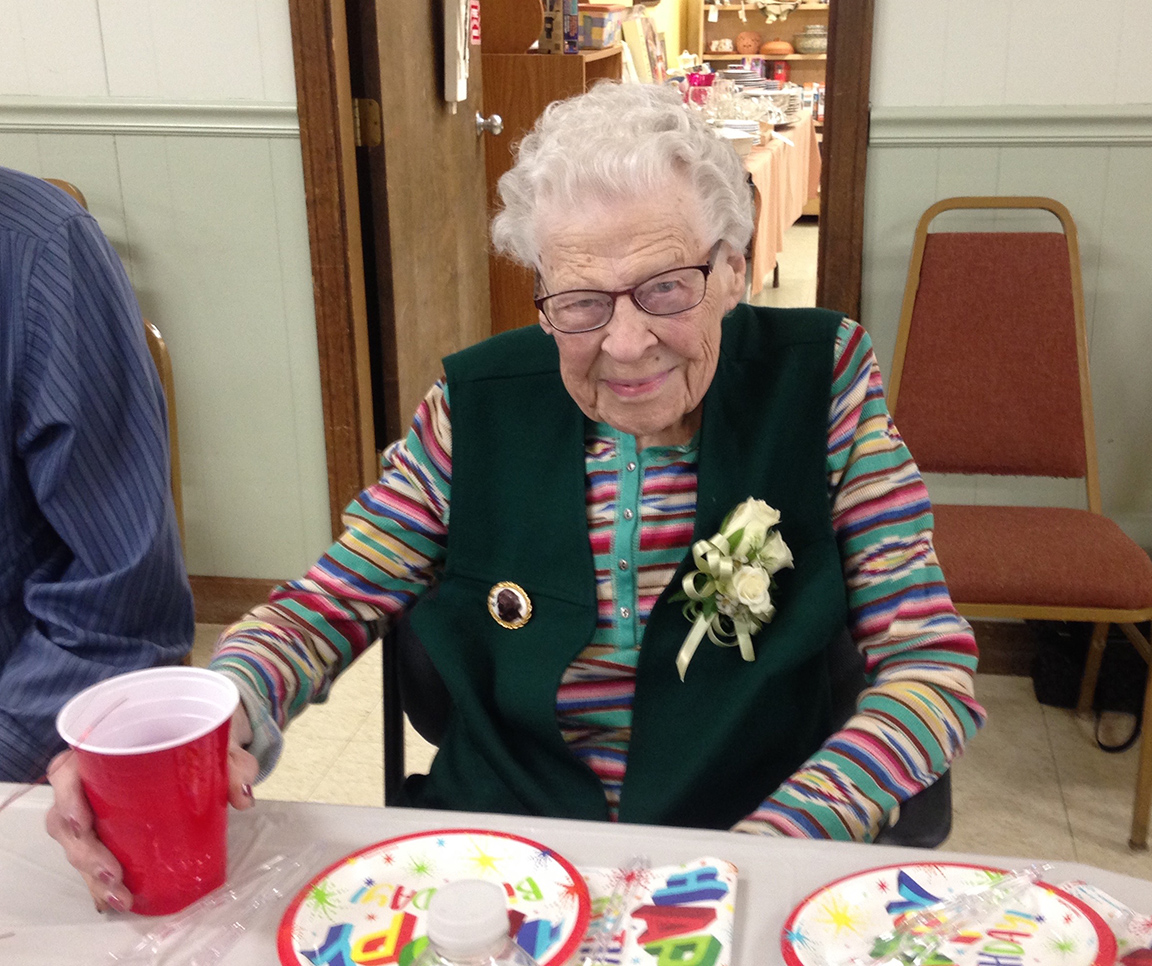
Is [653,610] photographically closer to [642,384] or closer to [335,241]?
[642,384]

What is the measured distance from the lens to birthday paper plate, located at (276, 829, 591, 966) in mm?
756

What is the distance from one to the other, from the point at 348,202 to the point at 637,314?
189cm

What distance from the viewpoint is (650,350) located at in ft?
3.80

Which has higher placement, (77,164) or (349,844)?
(77,164)

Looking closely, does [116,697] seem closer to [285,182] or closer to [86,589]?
[86,589]

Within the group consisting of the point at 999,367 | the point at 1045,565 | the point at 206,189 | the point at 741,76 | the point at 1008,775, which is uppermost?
the point at 741,76

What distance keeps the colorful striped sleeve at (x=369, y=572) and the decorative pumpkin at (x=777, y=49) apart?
8.81m

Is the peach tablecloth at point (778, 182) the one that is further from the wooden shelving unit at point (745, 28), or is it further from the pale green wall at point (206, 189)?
the wooden shelving unit at point (745, 28)

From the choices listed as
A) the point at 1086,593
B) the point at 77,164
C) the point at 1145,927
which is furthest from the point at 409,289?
the point at 1145,927

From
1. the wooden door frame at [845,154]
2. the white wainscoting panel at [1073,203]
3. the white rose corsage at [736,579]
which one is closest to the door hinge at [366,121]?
the wooden door frame at [845,154]

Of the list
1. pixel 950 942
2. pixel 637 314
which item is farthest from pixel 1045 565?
pixel 950 942

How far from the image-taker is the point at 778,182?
215 inches

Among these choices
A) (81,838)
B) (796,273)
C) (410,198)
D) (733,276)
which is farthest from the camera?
(796,273)

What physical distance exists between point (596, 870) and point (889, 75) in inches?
85.1
